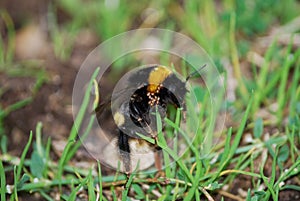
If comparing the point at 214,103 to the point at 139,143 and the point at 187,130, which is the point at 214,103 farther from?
the point at 139,143

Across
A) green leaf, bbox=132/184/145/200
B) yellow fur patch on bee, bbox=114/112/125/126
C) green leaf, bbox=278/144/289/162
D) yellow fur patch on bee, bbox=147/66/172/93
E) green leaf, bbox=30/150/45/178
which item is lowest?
green leaf, bbox=132/184/145/200

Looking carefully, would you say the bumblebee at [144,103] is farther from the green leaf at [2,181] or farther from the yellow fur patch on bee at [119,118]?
the green leaf at [2,181]

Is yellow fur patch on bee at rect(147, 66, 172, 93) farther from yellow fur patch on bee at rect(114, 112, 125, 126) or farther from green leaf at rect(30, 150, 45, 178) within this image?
green leaf at rect(30, 150, 45, 178)

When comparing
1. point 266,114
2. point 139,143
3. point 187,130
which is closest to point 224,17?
point 266,114

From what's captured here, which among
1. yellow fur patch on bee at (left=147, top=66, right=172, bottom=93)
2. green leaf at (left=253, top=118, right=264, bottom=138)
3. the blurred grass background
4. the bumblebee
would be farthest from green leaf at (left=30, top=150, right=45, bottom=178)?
green leaf at (left=253, top=118, right=264, bottom=138)

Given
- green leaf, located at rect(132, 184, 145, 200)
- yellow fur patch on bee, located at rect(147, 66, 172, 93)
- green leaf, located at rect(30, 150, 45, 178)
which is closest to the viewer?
yellow fur patch on bee, located at rect(147, 66, 172, 93)

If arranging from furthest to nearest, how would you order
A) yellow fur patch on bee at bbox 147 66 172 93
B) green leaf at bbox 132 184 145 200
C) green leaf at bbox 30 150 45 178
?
green leaf at bbox 30 150 45 178, green leaf at bbox 132 184 145 200, yellow fur patch on bee at bbox 147 66 172 93

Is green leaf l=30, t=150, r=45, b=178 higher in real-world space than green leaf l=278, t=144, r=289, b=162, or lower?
higher

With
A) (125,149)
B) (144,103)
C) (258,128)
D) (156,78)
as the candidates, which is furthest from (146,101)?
(258,128)
